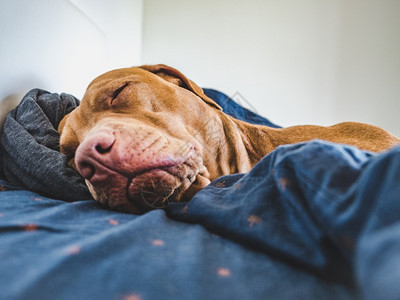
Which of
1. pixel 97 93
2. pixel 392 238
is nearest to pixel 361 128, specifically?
pixel 97 93

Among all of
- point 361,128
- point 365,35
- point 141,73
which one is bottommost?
point 361,128

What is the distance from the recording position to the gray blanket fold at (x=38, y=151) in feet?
3.90

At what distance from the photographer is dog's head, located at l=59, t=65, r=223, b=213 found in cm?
94

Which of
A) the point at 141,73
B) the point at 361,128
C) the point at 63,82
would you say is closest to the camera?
the point at 141,73

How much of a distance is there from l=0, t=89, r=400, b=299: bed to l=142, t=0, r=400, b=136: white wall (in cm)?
375

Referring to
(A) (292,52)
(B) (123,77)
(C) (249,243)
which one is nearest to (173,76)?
(B) (123,77)

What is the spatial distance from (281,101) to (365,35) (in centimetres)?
140

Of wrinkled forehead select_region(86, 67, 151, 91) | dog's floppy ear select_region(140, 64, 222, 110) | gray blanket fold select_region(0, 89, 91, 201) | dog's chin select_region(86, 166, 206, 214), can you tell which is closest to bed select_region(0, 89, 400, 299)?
dog's chin select_region(86, 166, 206, 214)

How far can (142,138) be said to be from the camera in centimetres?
102

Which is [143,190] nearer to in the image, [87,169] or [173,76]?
[87,169]

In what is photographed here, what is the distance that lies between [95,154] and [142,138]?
0.17 meters

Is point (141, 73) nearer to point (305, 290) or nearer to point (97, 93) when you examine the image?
point (97, 93)

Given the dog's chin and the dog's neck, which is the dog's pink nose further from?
the dog's neck

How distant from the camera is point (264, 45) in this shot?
4.31m
